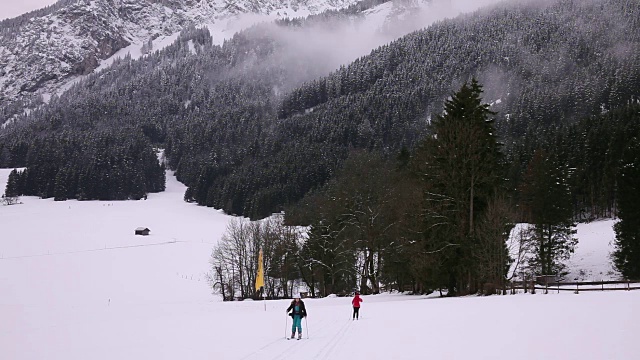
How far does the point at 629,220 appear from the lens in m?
35.8

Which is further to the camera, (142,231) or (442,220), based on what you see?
(142,231)

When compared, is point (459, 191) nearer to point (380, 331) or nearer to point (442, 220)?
point (442, 220)

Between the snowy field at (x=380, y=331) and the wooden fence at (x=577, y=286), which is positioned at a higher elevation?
the wooden fence at (x=577, y=286)

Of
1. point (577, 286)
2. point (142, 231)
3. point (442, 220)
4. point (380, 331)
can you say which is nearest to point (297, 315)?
point (380, 331)

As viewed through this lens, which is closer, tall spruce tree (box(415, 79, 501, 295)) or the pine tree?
tall spruce tree (box(415, 79, 501, 295))

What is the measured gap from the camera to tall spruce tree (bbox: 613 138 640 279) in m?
34.6

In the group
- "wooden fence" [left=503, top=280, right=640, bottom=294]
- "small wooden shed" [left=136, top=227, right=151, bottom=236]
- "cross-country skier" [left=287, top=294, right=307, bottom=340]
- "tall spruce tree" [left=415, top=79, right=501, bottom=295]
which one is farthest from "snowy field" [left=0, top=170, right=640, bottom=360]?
"small wooden shed" [left=136, top=227, right=151, bottom=236]

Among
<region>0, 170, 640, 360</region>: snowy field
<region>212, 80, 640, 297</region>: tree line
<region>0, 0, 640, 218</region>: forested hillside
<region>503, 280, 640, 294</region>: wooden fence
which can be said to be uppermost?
<region>0, 0, 640, 218</region>: forested hillside

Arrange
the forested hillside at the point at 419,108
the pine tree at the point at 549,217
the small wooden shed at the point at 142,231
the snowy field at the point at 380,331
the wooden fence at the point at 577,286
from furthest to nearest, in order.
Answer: the forested hillside at the point at 419,108 < the small wooden shed at the point at 142,231 < the pine tree at the point at 549,217 < the wooden fence at the point at 577,286 < the snowy field at the point at 380,331

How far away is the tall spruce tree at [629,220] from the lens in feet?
113

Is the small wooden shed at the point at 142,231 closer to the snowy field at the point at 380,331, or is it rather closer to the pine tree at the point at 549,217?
the snowy field at the point at 380,331

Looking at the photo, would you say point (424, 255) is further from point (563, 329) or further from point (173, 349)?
point (173, 349)

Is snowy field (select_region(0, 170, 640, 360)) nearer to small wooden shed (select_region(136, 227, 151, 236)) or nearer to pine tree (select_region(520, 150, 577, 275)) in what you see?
pine tree (select_region(520, 150, 577, 275))

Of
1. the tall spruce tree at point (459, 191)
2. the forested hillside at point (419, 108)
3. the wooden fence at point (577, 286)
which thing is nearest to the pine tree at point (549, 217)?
the wooden fence at point (577, 286)
